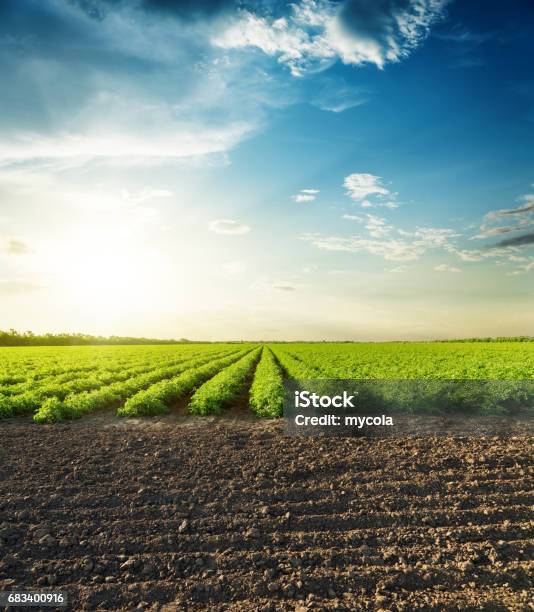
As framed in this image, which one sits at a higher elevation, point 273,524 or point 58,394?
point 58,394

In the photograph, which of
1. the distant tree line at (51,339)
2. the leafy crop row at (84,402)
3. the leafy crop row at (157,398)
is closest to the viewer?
the leafy crop row at (84,402)

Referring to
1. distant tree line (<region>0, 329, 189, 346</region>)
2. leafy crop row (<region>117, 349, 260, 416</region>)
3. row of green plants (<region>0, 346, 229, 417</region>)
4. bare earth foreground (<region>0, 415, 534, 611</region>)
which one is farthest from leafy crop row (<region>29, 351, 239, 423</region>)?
distant tree line (<region>0, 329, 189, 346</region>)

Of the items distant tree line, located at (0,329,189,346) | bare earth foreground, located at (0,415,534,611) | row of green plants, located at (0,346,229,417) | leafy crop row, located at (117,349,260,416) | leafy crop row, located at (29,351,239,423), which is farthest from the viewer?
distant tree line, located at (0,329,189,346)

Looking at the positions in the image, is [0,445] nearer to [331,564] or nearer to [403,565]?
[331,564]

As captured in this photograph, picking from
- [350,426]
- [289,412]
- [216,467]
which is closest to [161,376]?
[289,412]

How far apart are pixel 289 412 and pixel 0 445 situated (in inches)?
301

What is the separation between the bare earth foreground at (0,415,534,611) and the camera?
5.59 meters

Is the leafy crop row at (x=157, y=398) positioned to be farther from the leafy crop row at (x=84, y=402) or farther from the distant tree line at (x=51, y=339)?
the distant tree line at (x=51, y=339)

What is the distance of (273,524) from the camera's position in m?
7.06

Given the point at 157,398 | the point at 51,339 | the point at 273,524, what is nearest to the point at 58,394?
the point at 157,398

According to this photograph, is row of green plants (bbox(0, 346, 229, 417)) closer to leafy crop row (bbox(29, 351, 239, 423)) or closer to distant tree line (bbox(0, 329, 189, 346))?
leafy crop row (bbox(29, 351, 239, 423))

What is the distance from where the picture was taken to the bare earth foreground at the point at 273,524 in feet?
18.4

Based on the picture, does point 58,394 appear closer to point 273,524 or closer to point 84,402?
point 84,402

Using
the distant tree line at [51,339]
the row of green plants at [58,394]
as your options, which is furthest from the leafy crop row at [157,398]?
the distant tree line at [51,339]
